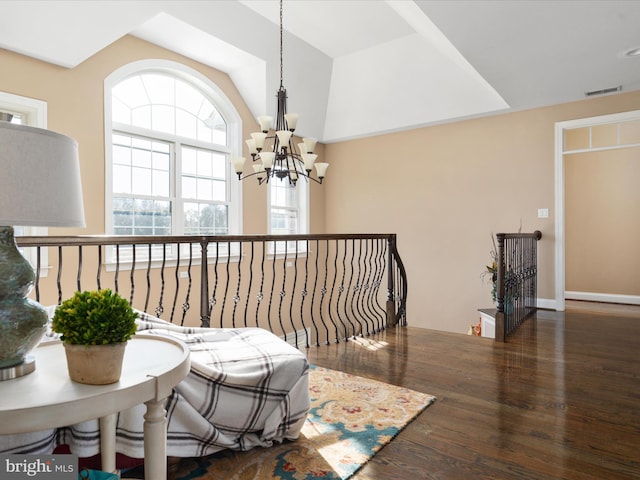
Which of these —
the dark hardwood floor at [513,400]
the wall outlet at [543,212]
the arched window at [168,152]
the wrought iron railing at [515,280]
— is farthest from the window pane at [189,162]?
the wall outlet at [543,212]

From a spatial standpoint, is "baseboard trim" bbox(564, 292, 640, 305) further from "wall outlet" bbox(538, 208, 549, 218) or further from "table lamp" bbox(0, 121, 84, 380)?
"table lamp" bbox(0, 121, 84, 380)

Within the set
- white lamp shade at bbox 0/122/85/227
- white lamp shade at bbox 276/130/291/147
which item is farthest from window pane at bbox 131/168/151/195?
white lamp shade at bbox 0/122/85/227

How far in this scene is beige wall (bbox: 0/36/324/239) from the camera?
3.56 meters

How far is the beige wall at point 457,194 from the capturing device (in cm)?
516

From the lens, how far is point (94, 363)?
999 mm

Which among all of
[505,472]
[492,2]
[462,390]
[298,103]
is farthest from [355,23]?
[505,472]

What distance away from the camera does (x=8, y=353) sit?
103 centimetres

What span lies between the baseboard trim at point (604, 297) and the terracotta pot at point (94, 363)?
22.6ft

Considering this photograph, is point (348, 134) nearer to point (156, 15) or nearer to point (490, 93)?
point (490, 93)

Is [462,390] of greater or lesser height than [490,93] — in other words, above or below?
below

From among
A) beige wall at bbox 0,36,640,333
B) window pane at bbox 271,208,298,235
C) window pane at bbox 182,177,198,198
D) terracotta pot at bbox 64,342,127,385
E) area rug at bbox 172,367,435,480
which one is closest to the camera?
terracotta pot at bbox 64,342,127,385

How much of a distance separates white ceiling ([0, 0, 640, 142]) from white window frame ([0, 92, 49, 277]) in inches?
16.3

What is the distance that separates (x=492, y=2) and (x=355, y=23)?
7.60ft

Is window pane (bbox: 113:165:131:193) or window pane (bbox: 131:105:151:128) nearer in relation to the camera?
window pane (bbox: 113:165:131:193)
